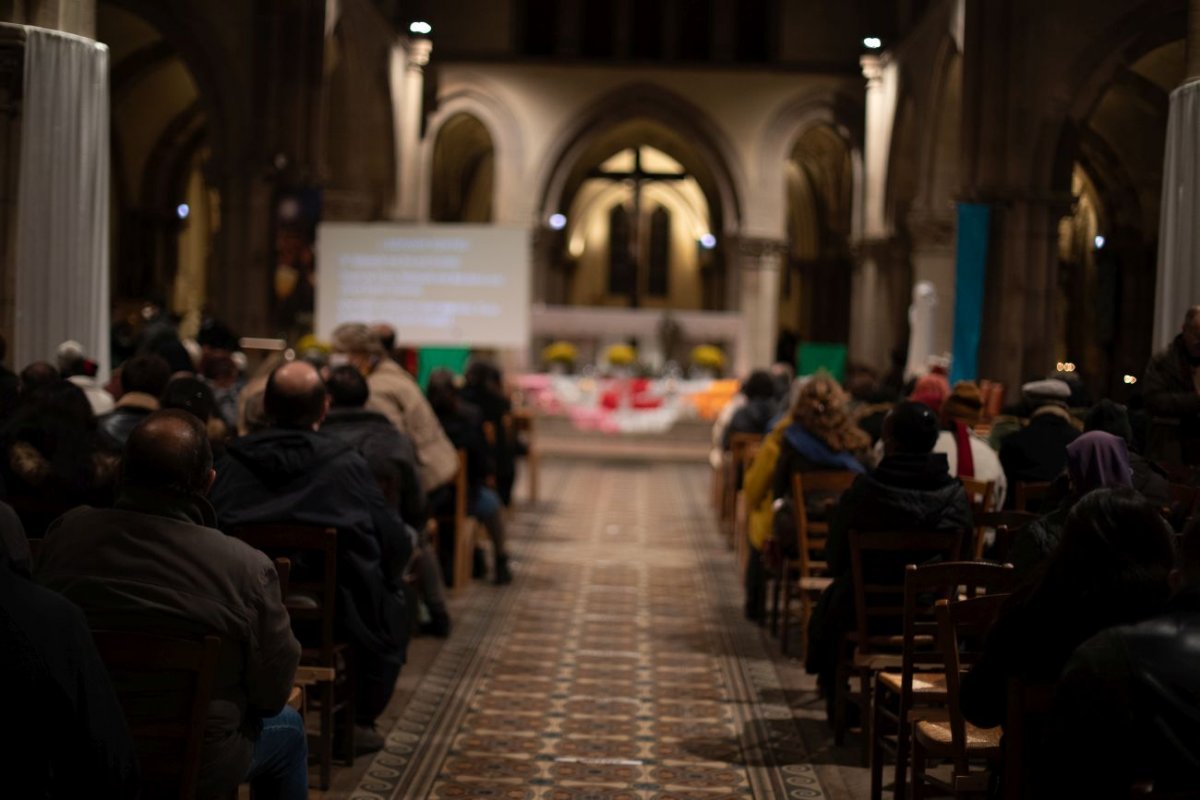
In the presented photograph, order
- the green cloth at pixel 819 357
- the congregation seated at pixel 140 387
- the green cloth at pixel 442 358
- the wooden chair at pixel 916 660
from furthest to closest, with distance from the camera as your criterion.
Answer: the green cloth at pixel 819 357 < the green cloth at pixel 442 358 < the congregation seated at pixel 140 387 < the wooden chair at pixel 916 660

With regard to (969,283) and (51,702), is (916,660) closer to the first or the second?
(51,702)

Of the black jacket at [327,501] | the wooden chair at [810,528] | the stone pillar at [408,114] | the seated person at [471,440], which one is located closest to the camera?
the black jacket at [327,501]

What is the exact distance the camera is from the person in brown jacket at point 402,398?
26.2 ft

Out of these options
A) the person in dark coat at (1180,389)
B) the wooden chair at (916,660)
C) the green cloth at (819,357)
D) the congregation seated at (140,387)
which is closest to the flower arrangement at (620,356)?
the green cloth at (819,357)

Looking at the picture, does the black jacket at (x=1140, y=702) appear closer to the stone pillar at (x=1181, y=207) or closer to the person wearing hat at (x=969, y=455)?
the person wearing hat at (x=969, y=455)

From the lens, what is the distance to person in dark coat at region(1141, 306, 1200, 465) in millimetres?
7543

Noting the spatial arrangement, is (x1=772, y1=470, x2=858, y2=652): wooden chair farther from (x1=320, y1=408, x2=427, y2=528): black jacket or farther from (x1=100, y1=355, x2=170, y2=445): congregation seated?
(x1=100, y1=355, x2=170, y2=445): congregation seated

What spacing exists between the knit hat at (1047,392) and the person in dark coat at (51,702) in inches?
217

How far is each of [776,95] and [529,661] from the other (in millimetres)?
19241

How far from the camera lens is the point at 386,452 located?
21.7 feet

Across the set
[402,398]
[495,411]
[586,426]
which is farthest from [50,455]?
[586,426]

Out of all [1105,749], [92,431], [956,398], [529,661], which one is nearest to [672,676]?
[529,661]

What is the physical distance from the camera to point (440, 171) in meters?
29.7

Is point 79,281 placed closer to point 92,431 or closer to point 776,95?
point 92,431
